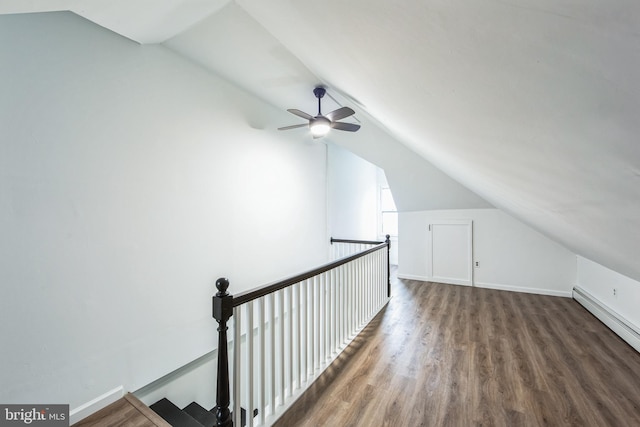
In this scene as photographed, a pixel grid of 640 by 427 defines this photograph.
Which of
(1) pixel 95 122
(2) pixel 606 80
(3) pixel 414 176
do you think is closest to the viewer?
(2) pixel 606 80

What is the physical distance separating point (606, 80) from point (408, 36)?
44 cm

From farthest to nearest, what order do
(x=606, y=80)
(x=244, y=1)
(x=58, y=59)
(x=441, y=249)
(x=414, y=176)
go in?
(x=441, y=249) → (x=414, y=176) → (x=58, y=59) → (x=244, y=1) → (x=606, y=80)

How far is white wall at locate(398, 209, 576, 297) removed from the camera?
13.3 ft

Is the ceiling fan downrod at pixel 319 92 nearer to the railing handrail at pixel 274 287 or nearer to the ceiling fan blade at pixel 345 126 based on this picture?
the ceiling fan blade at pixel 345 126

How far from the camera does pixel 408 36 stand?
0.69 meters

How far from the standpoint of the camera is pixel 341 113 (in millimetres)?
2578

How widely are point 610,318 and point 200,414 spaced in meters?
4.40

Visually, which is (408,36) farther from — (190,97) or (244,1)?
(190,97)

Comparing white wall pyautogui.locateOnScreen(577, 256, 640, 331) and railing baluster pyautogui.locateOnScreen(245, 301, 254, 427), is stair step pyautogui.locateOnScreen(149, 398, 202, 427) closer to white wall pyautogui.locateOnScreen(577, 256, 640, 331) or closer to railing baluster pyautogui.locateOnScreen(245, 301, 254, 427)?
railing baluster pyautogui.locateOnScreen(245, 301, 254, 427)

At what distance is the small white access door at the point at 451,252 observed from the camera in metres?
4.69

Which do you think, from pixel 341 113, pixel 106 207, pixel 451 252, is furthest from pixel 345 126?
pixel 451 252

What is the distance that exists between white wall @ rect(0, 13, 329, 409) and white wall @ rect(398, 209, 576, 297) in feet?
13.1

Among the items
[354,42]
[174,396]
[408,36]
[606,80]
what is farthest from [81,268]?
[606,80]

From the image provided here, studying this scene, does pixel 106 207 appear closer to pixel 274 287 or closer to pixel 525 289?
pixel 274 287
